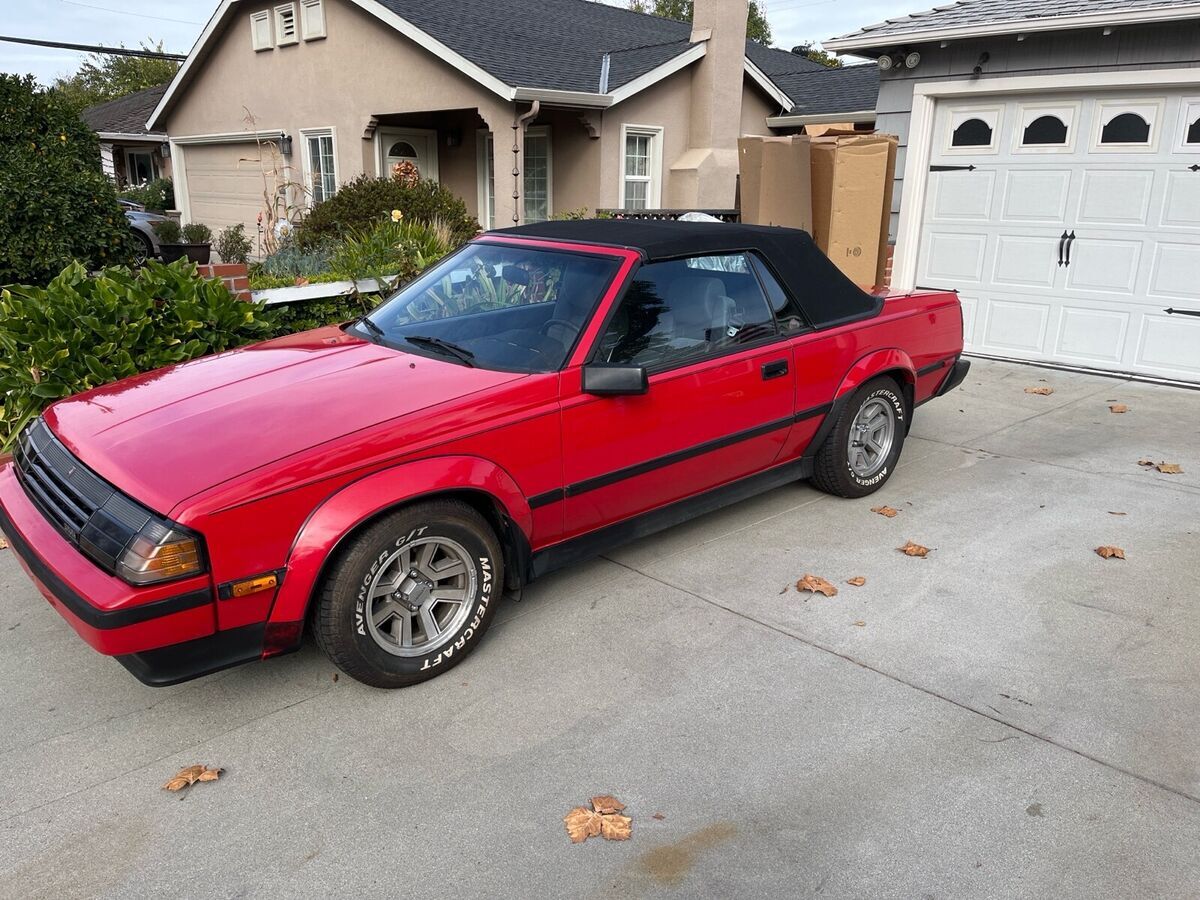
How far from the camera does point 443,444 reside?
11.1 ft

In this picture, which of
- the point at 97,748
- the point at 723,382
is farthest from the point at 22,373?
the point at 723,382

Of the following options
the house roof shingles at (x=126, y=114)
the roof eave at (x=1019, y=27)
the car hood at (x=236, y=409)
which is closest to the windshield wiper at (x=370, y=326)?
the car hood at (x=236, y=409)

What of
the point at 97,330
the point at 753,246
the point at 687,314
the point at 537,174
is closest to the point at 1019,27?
the point at 753,246

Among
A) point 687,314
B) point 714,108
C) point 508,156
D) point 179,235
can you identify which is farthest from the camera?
point 179,235

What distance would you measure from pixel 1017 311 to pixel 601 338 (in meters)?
6.37

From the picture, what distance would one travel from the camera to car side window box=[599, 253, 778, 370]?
4.01 m

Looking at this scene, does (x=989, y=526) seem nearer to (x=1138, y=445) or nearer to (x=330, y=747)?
(x=1138, y=445)

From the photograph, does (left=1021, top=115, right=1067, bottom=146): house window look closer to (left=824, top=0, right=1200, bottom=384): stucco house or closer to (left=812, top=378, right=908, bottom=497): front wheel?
(left=824, top=0, right=1200, bottom=384): stucco house

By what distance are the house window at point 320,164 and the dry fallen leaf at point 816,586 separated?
15148 millimetres

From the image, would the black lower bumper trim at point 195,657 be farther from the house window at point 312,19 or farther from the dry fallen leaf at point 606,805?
the house window at point 312,19

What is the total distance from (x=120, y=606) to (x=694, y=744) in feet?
6.18

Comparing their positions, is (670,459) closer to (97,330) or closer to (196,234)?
(97,330)

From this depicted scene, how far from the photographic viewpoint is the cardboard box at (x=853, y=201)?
316 inches

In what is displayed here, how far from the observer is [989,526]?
502 cm
